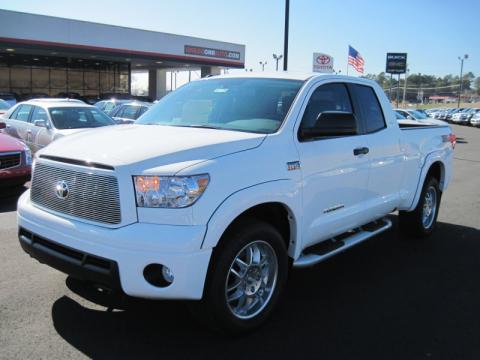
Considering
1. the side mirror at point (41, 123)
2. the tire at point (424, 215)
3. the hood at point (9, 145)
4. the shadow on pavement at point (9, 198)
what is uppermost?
the side mirror at point (41, 123)

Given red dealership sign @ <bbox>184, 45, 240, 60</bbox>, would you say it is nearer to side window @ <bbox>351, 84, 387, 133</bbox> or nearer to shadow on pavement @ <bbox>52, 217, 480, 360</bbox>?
side window @ <bbox>351, 84, 387, 133</bbox>

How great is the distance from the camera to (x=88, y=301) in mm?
4164

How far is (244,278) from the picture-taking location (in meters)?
3.73

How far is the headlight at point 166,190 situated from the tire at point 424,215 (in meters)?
4.13

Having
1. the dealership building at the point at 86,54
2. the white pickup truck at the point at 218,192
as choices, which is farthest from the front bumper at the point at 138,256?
the dealership building at the point at 86,54

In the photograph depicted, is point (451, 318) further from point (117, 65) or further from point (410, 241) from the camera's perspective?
point (117, 65)

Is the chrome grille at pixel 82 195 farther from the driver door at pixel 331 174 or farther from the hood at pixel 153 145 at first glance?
the driver door at pixel 331 174

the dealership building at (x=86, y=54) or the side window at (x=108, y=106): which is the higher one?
the dealership building at (x=86, y=54)

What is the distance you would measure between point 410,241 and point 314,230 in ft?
9.35

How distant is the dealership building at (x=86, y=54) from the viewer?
34.3 meters

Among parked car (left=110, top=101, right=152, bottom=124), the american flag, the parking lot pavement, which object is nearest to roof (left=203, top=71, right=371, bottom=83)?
the parking lot pavement

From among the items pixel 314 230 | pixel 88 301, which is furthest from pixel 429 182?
pixel 88 301

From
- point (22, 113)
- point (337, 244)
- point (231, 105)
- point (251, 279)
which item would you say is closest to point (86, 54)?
point (22, 113)

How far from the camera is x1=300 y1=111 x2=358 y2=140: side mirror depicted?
4.18 meters
